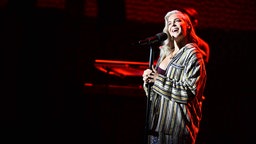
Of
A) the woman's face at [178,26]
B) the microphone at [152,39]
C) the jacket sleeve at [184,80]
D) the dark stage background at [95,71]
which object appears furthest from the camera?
the dark stage background at [95,71]

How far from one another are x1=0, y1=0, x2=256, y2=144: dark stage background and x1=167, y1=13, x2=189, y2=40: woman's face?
1333 millimetres

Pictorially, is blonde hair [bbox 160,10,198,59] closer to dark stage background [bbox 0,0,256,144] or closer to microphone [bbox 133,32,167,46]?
microphone [bbox 133,32,167,46]

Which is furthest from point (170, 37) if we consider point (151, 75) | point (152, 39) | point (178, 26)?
point (151, 75)

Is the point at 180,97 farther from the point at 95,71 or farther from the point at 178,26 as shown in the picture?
the point at 95,71

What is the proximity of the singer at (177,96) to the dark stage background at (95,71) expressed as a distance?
1273mm

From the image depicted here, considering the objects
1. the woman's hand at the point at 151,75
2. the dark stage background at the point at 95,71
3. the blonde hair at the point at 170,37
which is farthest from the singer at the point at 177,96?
the dark stage background at the point at 95,71

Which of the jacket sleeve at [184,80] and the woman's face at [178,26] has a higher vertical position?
the woman's face at [178,26]

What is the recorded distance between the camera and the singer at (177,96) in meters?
3.02

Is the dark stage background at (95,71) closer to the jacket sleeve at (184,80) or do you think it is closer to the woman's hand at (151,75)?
the woman's hand at (151,75)

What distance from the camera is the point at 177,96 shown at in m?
3.01

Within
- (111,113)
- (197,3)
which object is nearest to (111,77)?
(111,113)

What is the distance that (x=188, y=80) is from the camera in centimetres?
303

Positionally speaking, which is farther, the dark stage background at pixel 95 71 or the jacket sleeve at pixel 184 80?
the dark stage background at pixel 95 71

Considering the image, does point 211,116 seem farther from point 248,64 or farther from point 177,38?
point 177,38
